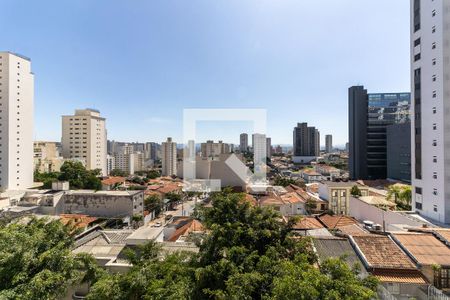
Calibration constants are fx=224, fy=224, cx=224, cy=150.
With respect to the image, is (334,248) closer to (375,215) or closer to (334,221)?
(334,221)

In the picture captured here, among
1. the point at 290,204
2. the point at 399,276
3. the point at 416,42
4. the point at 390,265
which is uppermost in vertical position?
the point at 416,42

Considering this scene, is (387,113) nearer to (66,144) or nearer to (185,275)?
(185,275)

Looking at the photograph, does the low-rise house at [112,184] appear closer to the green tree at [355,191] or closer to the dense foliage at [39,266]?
the dense foliage at [39,266]

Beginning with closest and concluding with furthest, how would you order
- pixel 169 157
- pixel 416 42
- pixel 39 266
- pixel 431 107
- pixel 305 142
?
1. pixel 39 266
2. pixel 431 107
3. pixel 416 42
4. pixel 169 157
5. pixel 305 142

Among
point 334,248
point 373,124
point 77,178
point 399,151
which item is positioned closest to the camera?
point 334,248

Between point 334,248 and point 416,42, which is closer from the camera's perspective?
point 334,248

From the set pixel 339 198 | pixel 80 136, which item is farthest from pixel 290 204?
pixel 80 136
